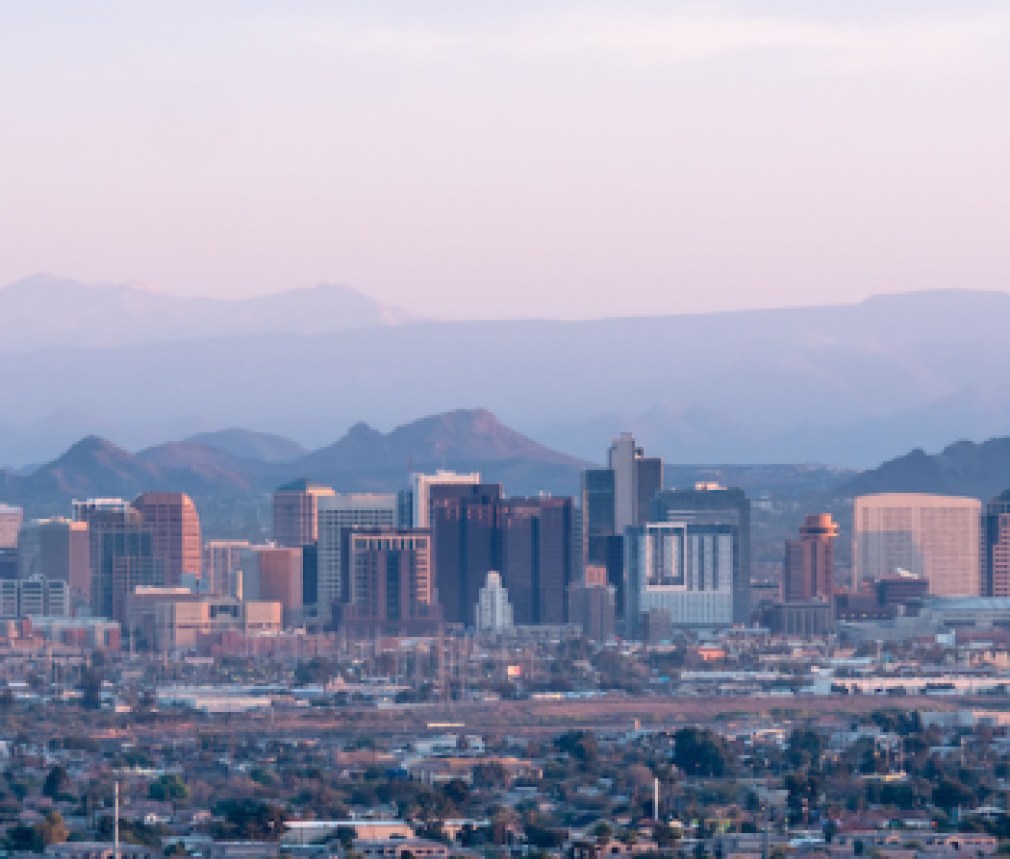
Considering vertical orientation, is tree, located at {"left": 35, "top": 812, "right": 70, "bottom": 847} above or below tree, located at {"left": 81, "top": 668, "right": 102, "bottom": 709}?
below

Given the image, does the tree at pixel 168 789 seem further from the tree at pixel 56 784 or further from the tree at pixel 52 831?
the tree at pixel 52 831

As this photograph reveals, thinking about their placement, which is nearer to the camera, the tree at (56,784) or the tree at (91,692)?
the tree at (56,784)

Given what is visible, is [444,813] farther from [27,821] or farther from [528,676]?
[528,676]

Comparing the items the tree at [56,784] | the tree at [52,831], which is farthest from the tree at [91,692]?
the tree at [52,831]

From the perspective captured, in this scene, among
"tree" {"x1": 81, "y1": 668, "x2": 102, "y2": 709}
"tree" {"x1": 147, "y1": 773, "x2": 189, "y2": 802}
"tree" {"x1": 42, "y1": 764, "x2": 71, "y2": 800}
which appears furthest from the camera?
"tree" {"x1": 81, "y1": 668, "x2": 102, "y2": 709}

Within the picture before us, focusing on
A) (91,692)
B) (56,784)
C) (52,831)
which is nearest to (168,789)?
(56,784)

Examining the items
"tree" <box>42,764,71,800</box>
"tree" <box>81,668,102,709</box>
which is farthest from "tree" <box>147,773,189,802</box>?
"tree" <box>81,668,102,709</box>

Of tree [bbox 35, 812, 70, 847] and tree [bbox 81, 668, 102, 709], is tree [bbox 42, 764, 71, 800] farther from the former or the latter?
tree [bbox 81, 668, 102, 709]

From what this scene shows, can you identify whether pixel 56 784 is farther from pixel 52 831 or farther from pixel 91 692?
Answer: pixel 91 692

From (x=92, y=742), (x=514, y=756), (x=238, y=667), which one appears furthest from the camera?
(x=238, y=667)

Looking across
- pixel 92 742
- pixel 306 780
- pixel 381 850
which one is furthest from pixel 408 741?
pixel 381 850

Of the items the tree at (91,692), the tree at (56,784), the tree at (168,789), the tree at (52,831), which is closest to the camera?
the tree at (52,831)
